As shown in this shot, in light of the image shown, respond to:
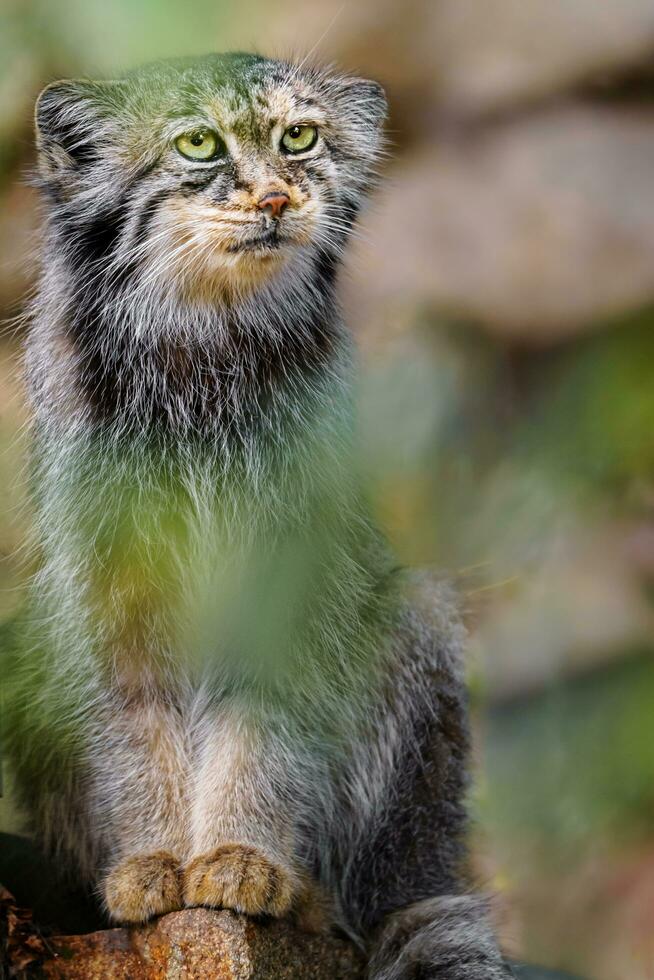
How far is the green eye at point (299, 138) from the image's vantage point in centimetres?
268

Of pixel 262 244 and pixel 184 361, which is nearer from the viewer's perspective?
pixel 262 244

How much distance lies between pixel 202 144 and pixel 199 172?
0.06 meters

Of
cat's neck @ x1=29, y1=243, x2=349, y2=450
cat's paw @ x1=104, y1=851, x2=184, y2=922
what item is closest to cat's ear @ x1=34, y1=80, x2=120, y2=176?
cat's neck @ x1=29, y1=243, x2=349, y2=450

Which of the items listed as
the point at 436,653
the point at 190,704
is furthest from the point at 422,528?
the point at 190,704

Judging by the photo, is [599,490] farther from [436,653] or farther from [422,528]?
[422,528]

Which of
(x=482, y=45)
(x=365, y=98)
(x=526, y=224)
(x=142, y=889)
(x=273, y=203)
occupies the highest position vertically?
(x=482, y=45)

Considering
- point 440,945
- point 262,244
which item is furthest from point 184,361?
point 440,945

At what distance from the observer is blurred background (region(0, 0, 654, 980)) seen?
123 inches

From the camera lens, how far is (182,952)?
104 inches

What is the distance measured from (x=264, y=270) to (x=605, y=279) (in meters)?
3.27

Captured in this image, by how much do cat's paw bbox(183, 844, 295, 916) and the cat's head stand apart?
124 cm

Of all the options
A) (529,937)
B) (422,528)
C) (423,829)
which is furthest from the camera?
(529,937)

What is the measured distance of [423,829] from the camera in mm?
3234

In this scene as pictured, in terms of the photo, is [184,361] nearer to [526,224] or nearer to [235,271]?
[235,271]
